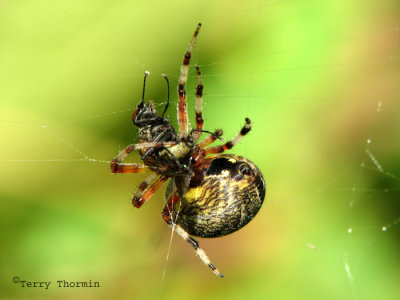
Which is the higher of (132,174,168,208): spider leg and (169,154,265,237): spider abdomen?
(169,154,265,237): spider abdomen

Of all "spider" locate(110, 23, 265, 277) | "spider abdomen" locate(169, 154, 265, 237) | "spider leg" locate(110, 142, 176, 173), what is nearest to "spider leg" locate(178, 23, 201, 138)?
"spider" locate(110, 23, 265, 277)

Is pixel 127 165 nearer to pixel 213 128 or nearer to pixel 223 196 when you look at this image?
pixel 223 196

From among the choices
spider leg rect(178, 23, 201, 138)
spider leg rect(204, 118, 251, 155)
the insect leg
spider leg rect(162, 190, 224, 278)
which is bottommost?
spider leg rect(162, 190, 224, 278)

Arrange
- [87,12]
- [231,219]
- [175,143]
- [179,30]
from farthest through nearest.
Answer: [179,30] < [87,12] < [175,143] < [231,219]

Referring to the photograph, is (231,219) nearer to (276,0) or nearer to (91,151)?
(91,151)

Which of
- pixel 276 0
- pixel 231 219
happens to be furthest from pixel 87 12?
pixel 231 219

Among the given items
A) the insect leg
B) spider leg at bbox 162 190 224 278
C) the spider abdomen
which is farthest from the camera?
spider leg at bbox 162 190 224 278

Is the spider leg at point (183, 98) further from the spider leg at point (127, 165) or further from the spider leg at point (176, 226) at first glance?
the spider leg at point (176, 226)

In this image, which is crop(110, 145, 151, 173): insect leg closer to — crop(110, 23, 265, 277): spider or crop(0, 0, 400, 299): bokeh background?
crop(110, 23, 265, 277): spider
